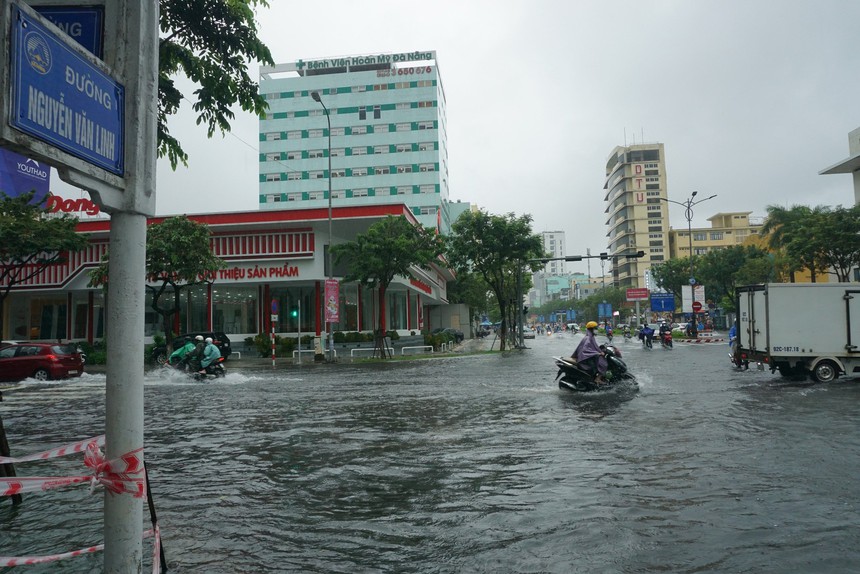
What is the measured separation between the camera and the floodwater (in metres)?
4.06

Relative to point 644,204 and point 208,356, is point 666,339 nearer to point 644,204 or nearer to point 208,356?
point 208,356

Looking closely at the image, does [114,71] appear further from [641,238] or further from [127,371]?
[641,238]

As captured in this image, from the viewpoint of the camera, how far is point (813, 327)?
14.9 meters

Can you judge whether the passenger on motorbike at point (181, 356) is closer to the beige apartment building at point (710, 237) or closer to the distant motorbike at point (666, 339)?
the distant motorbike at point (666, 339)

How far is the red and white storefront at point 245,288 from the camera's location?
111 feet

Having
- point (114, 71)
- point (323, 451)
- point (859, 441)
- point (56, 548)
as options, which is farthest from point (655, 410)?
point (114, 71)

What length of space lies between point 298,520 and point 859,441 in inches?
269

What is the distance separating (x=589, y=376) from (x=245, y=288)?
2739 centimetres

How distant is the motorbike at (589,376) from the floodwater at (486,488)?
4.83 feet

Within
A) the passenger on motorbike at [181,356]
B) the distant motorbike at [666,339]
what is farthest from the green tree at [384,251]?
the distant motorbike at [666,339]

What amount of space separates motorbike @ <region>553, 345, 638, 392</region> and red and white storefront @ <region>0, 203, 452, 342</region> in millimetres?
20576

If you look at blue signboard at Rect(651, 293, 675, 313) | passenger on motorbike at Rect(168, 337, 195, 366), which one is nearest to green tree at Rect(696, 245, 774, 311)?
blue signboard at Rect(651, 293, 675, 313)

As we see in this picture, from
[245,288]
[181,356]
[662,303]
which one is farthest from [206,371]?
[662,303]

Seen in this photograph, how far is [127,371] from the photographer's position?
2734 millimetres
